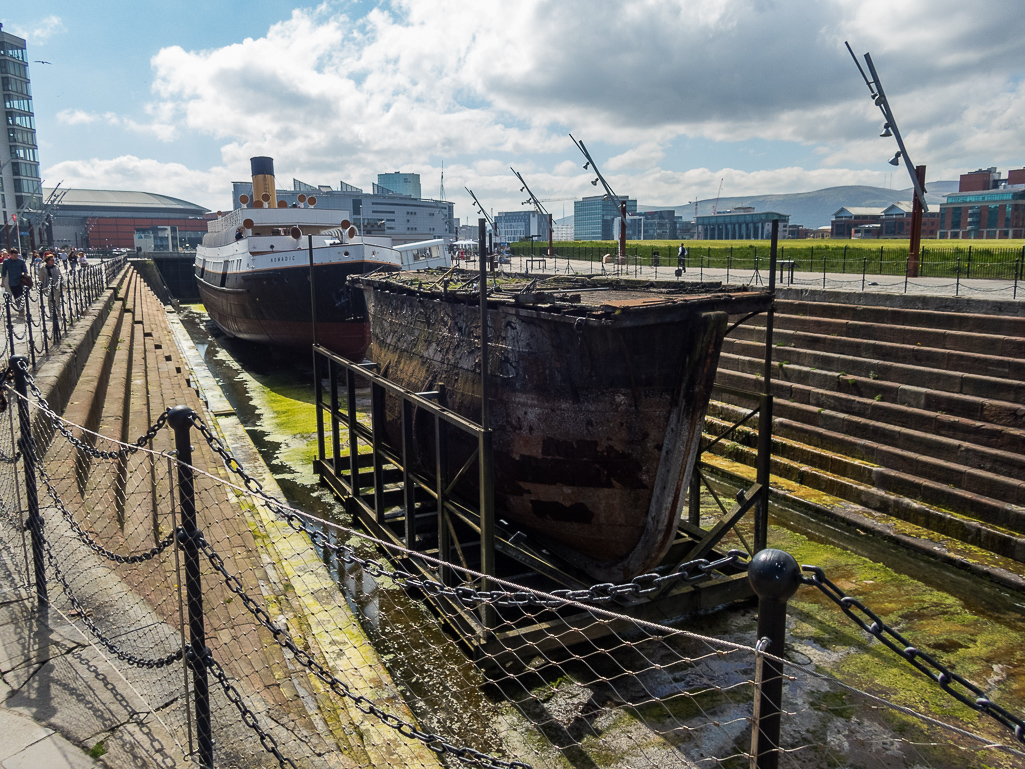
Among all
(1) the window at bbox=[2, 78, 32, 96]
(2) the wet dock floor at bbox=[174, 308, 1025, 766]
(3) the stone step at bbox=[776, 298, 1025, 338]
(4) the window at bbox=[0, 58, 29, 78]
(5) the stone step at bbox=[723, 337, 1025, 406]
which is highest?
(4) the window at bbox=[0, 58, 29, 78]

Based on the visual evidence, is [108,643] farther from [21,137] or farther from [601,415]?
[21,137]

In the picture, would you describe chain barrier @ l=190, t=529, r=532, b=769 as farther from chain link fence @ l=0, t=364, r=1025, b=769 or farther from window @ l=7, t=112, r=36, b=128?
window @ l=7, t=112, r=36, b=128

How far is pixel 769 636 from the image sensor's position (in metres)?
2.16

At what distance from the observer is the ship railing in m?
5.94

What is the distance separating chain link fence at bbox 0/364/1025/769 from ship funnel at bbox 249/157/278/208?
843 inches

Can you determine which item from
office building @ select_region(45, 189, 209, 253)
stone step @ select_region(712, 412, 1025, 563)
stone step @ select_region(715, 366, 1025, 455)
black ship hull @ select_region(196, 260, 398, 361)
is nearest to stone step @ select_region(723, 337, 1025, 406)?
stone step @ select_region(715, 366, 1025, 455)

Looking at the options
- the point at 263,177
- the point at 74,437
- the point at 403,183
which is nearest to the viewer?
the point at 74,437

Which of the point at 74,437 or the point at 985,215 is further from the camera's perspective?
the point at 985,215

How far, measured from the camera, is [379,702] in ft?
18.5

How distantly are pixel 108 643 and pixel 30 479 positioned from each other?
1.19 meters

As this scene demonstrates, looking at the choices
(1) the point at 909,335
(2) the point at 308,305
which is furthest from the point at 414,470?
(2) the point at 308,305

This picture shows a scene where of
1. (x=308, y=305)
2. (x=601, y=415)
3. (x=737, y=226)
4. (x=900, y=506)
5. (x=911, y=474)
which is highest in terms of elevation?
(x=737, y=226)

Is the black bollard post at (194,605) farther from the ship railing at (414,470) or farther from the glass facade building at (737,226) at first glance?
the glass facade building at (737,226)

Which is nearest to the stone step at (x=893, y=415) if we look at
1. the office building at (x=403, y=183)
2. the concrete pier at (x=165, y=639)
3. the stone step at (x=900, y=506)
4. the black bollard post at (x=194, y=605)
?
the stone step at (x=900, y=506)
